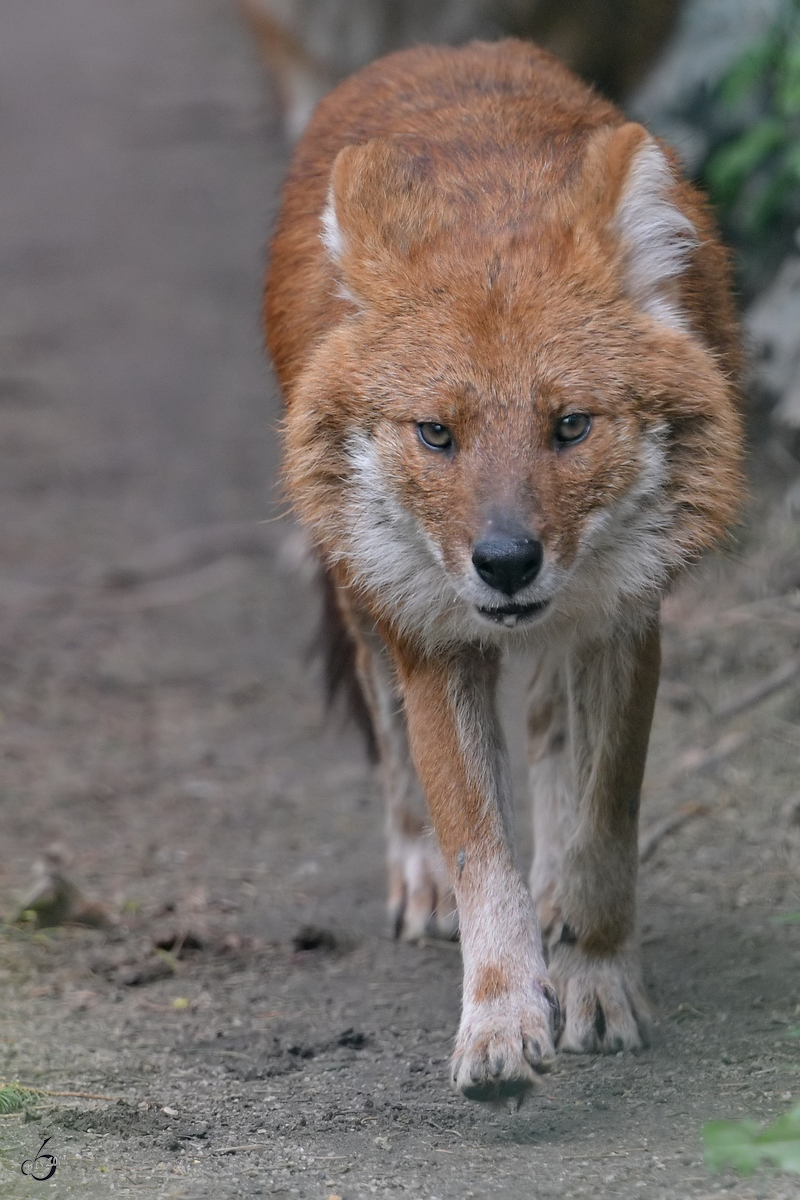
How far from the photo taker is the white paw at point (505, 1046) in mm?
3857

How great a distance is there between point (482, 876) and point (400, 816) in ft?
5.60

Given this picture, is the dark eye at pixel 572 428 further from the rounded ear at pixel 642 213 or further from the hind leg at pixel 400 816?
the hind leg at pixel 400 816

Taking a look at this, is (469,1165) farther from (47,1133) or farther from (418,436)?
(418,436)

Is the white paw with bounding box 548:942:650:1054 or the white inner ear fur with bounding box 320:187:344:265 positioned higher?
the white inner ear fur with bounding box 320:187:344:265

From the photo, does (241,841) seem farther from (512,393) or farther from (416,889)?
(512,393)

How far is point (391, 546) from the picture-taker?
4.40 meters

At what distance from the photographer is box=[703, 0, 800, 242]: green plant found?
296 inches

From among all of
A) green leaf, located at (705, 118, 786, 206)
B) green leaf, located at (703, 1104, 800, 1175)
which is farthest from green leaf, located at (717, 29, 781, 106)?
green leaf, located at (703, 1104, 800, 1175)

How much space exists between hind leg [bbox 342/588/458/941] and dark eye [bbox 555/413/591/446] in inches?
66.1

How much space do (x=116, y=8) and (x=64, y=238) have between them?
30.9 feet

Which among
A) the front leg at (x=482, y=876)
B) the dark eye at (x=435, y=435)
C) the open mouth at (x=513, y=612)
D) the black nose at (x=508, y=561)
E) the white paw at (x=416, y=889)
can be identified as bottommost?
the white paw at (x=416, y=889)

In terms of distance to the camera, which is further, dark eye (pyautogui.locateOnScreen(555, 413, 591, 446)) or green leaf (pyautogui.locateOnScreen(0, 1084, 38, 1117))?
dark eye (pyautogui.locateOnScreen(555, 413, 591, 446))

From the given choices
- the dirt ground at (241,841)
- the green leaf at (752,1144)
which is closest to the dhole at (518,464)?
the dirt ground at (241,841)

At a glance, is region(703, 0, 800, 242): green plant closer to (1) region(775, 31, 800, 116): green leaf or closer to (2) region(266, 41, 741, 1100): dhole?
(1) region(775, 31, 800, 116): green leaf
